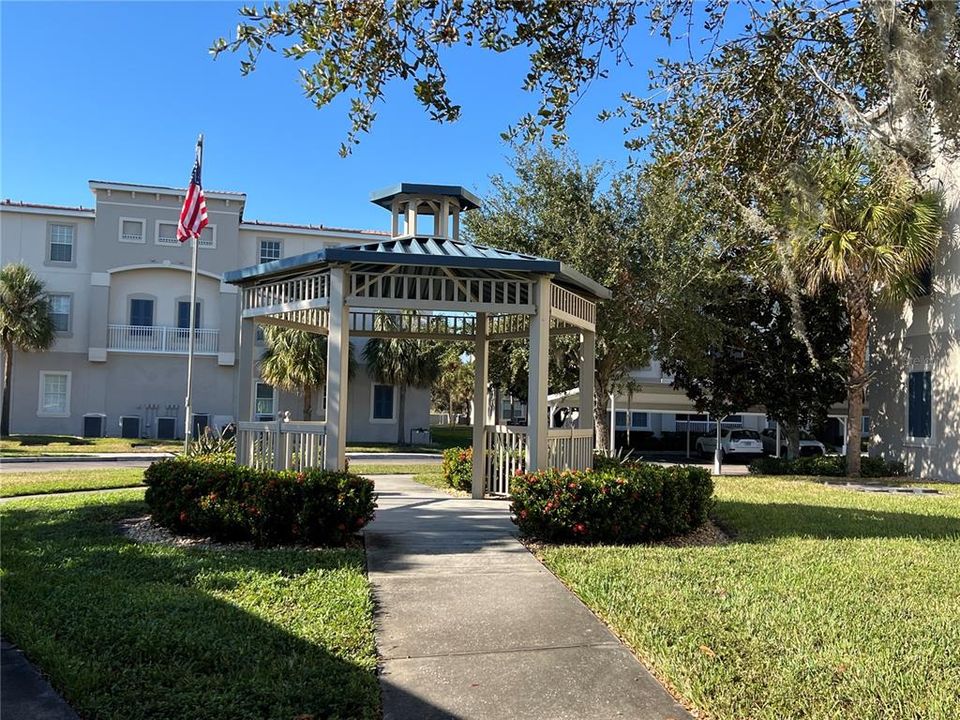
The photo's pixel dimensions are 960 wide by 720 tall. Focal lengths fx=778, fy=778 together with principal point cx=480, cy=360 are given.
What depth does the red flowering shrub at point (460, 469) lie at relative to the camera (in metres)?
12.9

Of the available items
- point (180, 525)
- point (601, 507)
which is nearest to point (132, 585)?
point (180, 525)

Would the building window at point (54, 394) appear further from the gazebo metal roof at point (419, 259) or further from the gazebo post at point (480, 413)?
the gazebo metal roof at point (419, 259)

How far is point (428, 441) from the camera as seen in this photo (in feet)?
106

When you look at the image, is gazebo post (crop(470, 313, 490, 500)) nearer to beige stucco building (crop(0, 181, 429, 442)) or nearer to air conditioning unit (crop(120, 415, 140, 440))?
beige stucco building (crop(0, 181, 429, 442))

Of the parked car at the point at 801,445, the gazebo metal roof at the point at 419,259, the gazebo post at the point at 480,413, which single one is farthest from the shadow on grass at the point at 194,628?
the parked car at the point at 801,445

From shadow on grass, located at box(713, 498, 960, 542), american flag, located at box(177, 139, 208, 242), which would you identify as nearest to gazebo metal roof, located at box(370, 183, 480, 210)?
A: shadow on grass, located at box(713, 498, 960, 542)

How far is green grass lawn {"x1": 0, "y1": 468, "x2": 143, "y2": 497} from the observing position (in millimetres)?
12977

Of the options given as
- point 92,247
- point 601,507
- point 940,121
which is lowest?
point 601,507

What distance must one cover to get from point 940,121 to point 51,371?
3087 centimetres

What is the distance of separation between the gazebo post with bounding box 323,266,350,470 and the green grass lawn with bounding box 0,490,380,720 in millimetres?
1285

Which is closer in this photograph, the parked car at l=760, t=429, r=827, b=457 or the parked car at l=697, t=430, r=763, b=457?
the parked car at l=697, t=430, r=763, b=457

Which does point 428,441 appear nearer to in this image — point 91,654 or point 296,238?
point 296,238

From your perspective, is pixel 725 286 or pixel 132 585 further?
pixel 725 286

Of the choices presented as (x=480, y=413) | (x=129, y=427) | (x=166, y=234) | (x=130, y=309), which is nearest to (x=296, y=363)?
(x=129, y=427)
